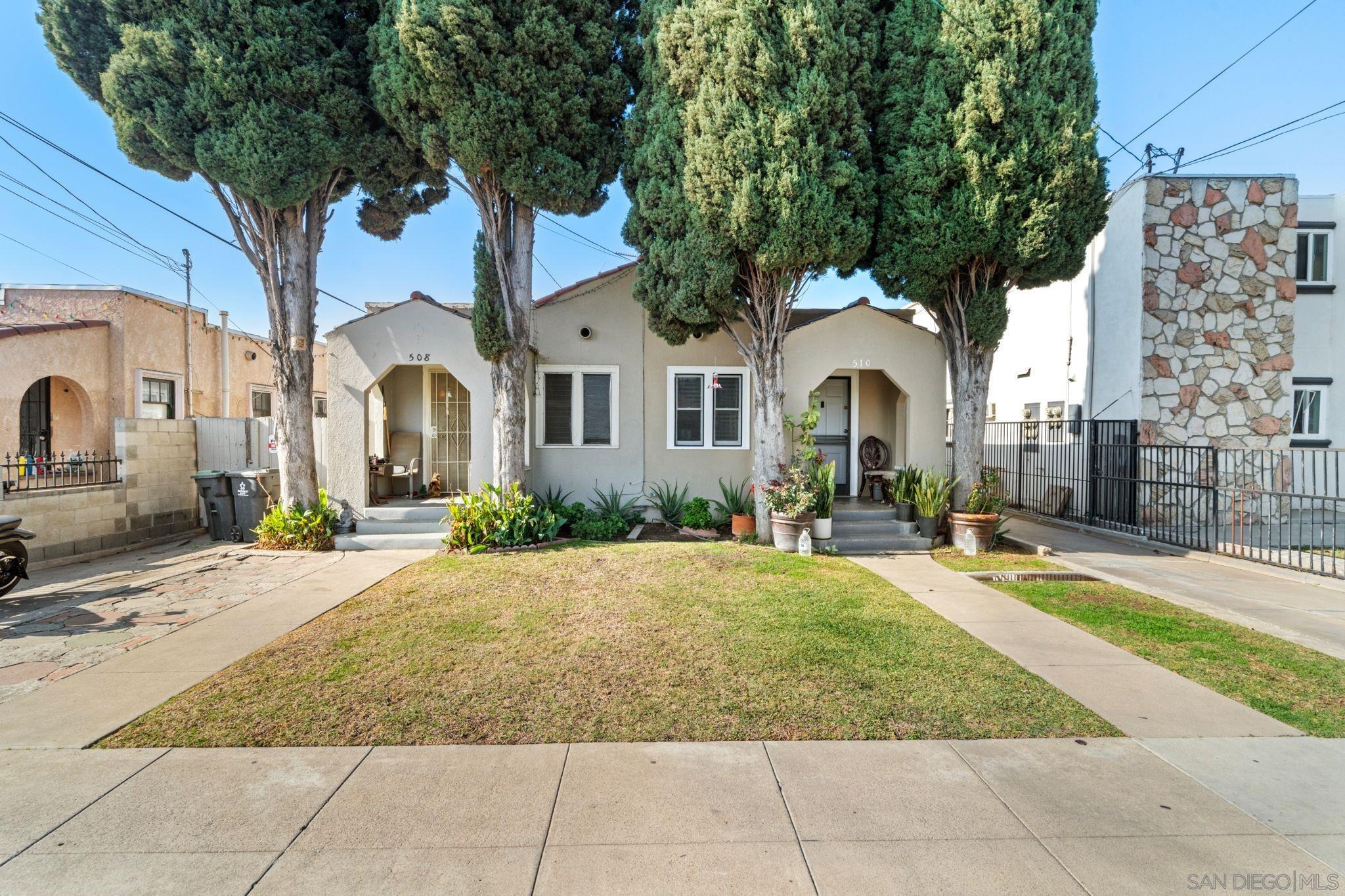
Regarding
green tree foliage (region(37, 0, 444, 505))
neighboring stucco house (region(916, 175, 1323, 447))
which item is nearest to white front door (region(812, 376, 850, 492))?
neighboring stucco house (region(916, 175, 1323, 447))

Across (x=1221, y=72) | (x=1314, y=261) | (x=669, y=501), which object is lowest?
(x=669, y=501)

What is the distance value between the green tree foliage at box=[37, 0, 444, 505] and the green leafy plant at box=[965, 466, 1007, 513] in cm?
1009

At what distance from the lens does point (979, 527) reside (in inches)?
360

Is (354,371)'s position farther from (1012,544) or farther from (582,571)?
(1012,544)

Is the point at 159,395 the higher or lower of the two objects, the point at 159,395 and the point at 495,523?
the higher

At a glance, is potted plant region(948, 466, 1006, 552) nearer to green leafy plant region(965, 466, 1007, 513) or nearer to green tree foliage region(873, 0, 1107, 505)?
green leafy plant region(965, 466, 1007, 513)

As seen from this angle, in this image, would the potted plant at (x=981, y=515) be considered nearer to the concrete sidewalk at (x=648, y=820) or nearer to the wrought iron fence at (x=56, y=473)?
the concrete sidewalk at (x=648, y=820)

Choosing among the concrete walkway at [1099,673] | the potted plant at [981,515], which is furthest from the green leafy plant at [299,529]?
the potted plant at [981,515]

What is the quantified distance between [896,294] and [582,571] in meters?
6.34

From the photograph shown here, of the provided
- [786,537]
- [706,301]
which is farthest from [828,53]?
[786,537]

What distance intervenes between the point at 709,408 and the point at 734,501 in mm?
1734

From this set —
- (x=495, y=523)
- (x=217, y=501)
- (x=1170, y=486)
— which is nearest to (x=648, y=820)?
(x=495, y=523)

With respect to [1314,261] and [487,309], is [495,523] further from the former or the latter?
[1314,261]

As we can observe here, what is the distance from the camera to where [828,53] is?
7.94 m
